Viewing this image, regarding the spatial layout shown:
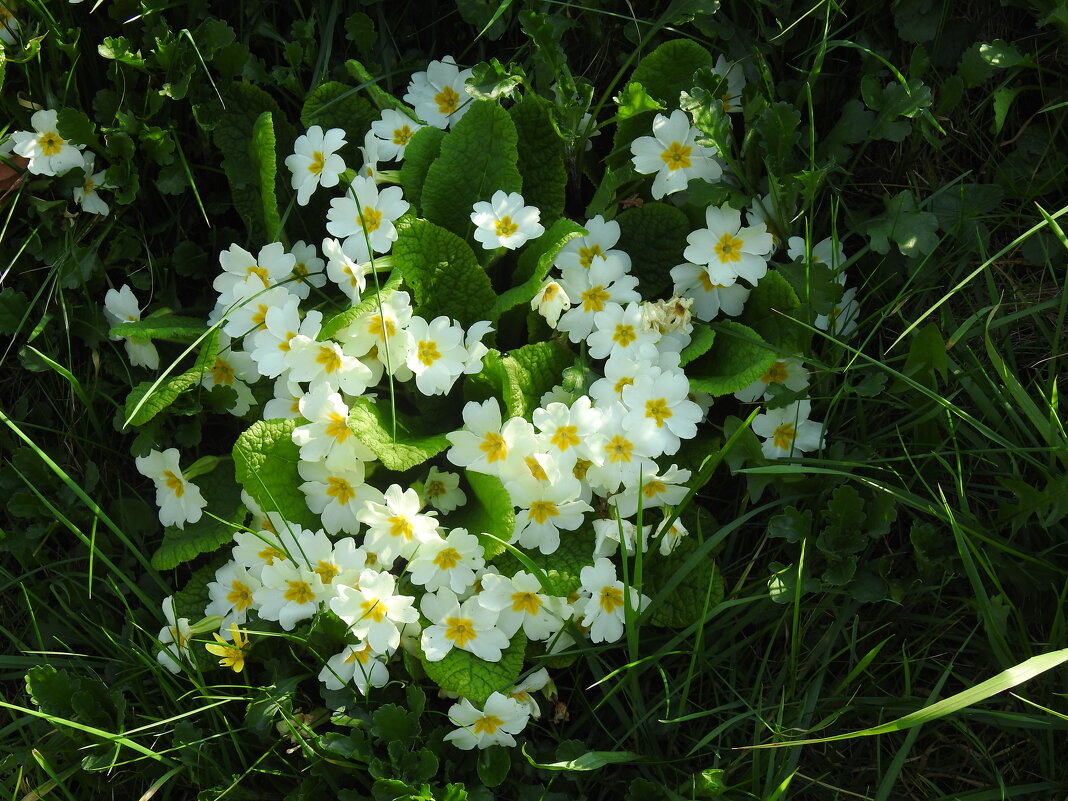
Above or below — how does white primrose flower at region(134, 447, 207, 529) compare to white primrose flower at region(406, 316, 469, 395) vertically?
below

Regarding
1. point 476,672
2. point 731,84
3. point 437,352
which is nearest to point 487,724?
point 476,672

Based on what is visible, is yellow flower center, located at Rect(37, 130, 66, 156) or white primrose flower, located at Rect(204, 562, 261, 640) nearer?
white primrose flower, located at Rect(204, 562, 261, 640)

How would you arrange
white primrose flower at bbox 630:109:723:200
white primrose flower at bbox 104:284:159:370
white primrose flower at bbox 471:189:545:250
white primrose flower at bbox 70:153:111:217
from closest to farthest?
white primrose flower at bbox 471:189:545:250 → white primrose flower at bbox 630:109:723:200 → white primrose flower at bbox 104:284:159:370 → white primrose flower at bbox 70:153:111:217

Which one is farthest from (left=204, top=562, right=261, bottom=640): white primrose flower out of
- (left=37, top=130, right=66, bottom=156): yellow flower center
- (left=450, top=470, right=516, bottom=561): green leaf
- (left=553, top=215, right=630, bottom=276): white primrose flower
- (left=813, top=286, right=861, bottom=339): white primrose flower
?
(left=813, top=286, right=861, bottom=339): white primrose flower

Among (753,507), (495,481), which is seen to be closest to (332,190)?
(495,481)

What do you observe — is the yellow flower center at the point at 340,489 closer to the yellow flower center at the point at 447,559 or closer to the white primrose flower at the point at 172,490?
the yellow flower center at the point at 447,559

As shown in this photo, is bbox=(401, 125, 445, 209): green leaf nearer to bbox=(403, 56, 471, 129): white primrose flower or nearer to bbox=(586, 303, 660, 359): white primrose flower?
bbox=(403, 56, 471, 129): white primrose flower

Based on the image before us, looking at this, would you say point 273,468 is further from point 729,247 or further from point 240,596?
point 729,247
